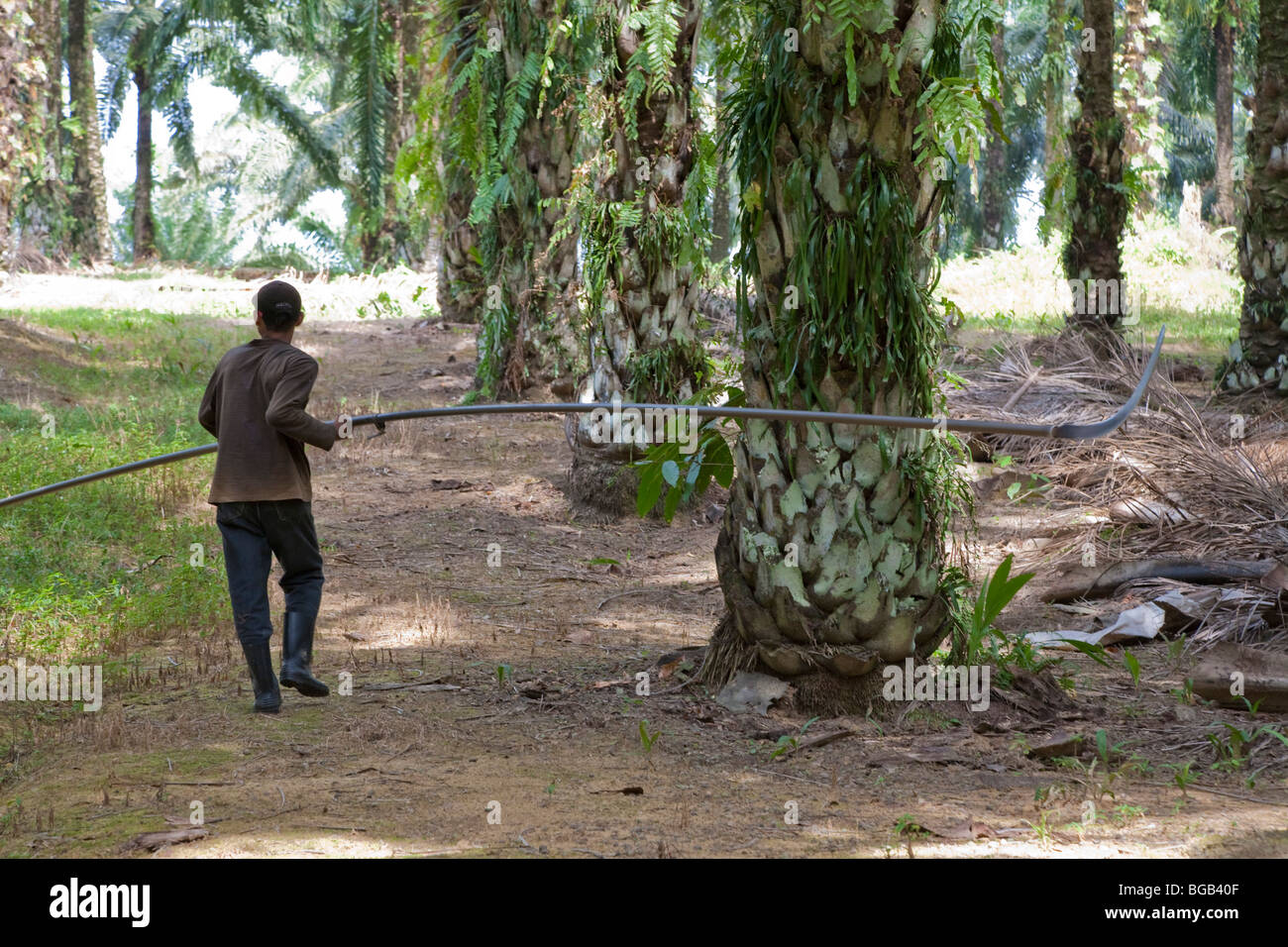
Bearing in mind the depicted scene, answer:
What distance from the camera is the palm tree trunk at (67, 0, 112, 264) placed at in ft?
70.9

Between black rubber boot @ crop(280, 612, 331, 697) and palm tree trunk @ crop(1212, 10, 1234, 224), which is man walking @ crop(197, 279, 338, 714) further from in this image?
palm tree trunk @ crop(1212, 10, 1234, 224)

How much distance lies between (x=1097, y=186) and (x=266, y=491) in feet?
26.9

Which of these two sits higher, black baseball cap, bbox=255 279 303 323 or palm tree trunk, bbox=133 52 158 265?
palm tree trunk, bbox=133 52 158 265

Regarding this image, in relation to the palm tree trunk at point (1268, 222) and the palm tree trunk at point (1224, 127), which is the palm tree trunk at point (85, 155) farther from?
the palm tree trunk at point (1224, 127)

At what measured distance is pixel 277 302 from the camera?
439 cm

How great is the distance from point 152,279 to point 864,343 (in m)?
17.5

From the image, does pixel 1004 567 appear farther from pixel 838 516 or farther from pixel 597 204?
pixel 597 204

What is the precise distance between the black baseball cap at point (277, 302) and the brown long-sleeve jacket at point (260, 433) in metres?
0.13

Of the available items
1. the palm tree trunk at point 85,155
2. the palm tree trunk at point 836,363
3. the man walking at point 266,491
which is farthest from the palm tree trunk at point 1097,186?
the palm tree trunk at point 85,155

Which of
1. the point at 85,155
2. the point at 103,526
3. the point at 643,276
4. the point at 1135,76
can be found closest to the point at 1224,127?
the point at 1135,76

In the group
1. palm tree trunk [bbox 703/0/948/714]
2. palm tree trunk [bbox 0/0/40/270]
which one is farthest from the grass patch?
palm tree trunk [bbox 703/0/948/714]

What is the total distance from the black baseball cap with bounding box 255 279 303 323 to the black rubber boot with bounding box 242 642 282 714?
4.00 ft

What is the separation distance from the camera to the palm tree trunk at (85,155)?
70.9ft
